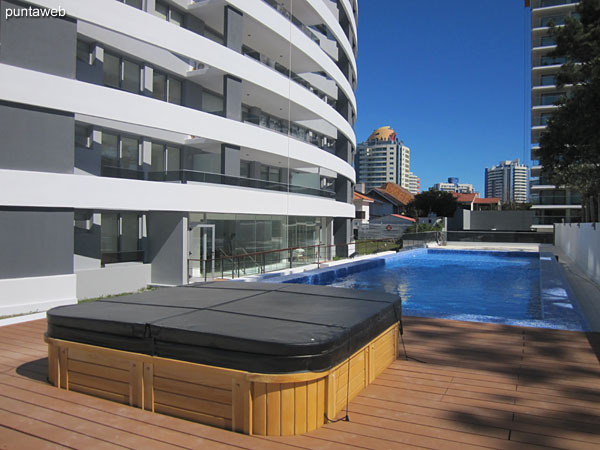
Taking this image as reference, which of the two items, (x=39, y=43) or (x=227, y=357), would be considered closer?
(x=227, y=357)

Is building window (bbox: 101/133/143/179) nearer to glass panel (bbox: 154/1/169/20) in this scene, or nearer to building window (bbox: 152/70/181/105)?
building window (bbox: 152/70/181/105)

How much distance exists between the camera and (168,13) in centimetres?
1559

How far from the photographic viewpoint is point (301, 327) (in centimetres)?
371

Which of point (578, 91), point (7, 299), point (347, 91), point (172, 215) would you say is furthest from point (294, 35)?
point (7, 299)

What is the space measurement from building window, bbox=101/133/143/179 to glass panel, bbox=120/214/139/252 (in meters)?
1.38

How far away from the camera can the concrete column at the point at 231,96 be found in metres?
15.9

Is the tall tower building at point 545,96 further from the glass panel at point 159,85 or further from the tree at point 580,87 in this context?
the glass panel at point 159,85

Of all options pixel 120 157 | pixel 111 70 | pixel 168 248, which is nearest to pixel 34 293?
pixel 168 248

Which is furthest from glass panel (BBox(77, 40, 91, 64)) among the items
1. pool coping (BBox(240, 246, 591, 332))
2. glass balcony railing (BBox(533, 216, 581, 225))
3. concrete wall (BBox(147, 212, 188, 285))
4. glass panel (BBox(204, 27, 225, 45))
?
glass balcony railing (BBox(533, 216, 581, 225))

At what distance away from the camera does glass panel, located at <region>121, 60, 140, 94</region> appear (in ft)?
46.3

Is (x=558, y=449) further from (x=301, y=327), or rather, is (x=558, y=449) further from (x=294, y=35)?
(x=294, y=35)

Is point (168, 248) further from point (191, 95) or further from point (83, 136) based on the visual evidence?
point (191, 95)

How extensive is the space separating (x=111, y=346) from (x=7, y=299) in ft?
22.3

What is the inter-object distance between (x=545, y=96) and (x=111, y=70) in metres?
53.6
